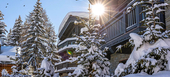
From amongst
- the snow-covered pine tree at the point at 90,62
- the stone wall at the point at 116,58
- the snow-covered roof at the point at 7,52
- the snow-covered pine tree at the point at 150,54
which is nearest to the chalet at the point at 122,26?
the stone wall at the point at 116,58

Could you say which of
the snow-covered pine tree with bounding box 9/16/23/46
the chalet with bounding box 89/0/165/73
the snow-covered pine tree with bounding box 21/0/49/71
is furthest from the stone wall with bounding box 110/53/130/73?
the snow-covered pine tree with bounding box 9/16/23/46

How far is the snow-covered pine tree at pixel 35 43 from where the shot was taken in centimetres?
2209

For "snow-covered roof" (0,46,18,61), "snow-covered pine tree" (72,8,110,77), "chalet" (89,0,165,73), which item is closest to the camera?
"chalet" (89,0,165,73)

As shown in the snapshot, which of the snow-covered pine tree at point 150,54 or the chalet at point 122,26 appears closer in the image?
the snow-covered pine tree at point 150,54

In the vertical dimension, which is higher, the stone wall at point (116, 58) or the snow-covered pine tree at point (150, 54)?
the snow-covered pine tree at point (150, 54)

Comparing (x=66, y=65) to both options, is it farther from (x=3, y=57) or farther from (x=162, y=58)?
(x=162, y=58)

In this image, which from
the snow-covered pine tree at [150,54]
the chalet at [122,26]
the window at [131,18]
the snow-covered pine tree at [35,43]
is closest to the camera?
the snow-covered pine tree at [150,54]

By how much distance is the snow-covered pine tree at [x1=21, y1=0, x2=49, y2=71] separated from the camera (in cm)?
2209

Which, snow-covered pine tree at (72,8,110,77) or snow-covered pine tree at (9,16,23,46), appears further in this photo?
snow-covered pine tree at (9,16,23,46)

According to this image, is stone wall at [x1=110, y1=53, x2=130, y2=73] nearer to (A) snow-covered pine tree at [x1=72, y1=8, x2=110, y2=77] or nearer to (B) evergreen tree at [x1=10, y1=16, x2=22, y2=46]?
(A) snow-covered pine tree at [x1=72, y1=8, x2=110, y2=77]

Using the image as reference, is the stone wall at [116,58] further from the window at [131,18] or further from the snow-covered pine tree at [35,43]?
the snow-covered pine tree at [35,43]

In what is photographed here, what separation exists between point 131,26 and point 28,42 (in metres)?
18.0

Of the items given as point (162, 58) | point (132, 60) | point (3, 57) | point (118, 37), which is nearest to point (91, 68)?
point (118, 37)

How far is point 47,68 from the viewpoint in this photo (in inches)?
374
